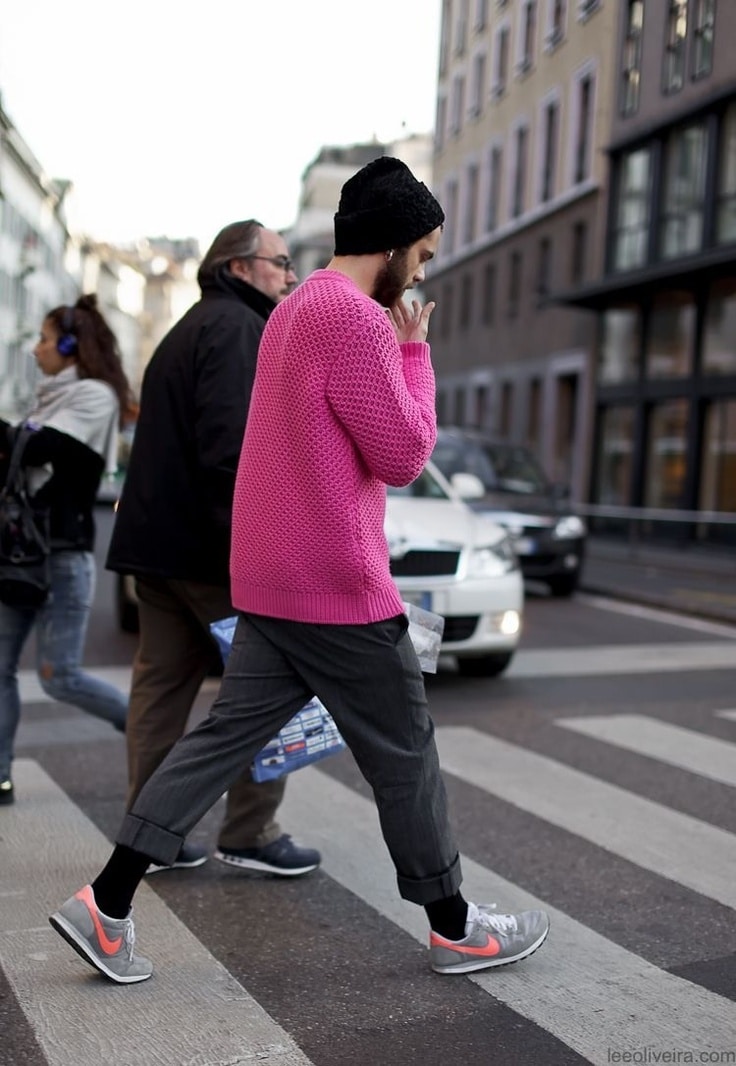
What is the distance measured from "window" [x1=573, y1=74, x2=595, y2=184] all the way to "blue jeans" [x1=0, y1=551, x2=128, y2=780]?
27160mm

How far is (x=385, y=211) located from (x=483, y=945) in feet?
5.78

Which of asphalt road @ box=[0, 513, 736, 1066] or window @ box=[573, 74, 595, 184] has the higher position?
window @ box=[573, 74, 595, 184]

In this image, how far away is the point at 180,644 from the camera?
426 centimetres

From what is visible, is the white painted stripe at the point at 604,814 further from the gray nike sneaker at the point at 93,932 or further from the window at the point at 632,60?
the window at the point at 632,60

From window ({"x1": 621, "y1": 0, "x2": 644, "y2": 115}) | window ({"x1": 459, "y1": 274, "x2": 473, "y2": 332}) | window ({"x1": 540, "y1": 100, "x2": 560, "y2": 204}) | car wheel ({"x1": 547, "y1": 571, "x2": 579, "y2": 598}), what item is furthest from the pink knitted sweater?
window ({"x1": 459, "y1": 274, "x2": 473, "y2": 332})

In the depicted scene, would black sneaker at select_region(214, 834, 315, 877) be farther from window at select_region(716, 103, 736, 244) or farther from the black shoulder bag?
window at select_region(716, 103, 736, 244)

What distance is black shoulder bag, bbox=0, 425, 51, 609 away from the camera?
15.5 ft

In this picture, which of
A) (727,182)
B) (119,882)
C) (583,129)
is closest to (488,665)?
(119,882)

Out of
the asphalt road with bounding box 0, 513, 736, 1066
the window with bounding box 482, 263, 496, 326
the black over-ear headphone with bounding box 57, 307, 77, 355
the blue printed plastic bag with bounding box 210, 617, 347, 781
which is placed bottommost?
the asphalt road with bounding box 0, 513, 736, 1066

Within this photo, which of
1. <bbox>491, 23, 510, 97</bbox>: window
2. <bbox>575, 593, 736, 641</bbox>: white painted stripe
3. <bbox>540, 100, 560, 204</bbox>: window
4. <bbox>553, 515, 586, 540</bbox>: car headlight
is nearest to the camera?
<bbox>575, 593, 736, 641</bbox>: white painted stripe

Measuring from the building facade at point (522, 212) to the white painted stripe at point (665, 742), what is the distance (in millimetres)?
19752

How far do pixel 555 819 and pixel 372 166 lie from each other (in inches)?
110

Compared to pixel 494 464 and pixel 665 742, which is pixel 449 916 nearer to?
pixel 665 742

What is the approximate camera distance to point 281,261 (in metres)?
4.31
